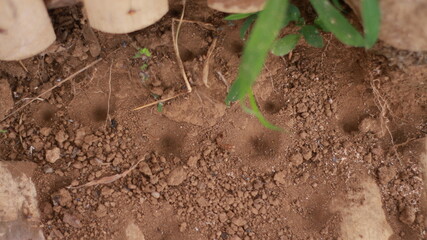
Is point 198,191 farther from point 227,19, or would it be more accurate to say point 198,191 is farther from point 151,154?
point 227,19

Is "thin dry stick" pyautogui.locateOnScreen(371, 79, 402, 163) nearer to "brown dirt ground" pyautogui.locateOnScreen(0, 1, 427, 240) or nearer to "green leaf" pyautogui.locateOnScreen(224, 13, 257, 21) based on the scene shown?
"brown dirt ground" pyautogui.locateOnScreen(0, 1, 427, 240)

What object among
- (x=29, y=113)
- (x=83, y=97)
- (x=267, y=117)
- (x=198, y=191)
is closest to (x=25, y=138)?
(x=29, y=113)

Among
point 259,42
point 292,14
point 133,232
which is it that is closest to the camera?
point 259,42

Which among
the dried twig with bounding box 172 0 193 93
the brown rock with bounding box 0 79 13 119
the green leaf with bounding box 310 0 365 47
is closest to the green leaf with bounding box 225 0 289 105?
the green leaf with bounding box 310 0 365 47

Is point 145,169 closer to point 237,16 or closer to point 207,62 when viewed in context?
point 207,62

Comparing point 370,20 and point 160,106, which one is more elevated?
point 370,20

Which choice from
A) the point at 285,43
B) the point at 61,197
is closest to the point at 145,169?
the point at 61,197
